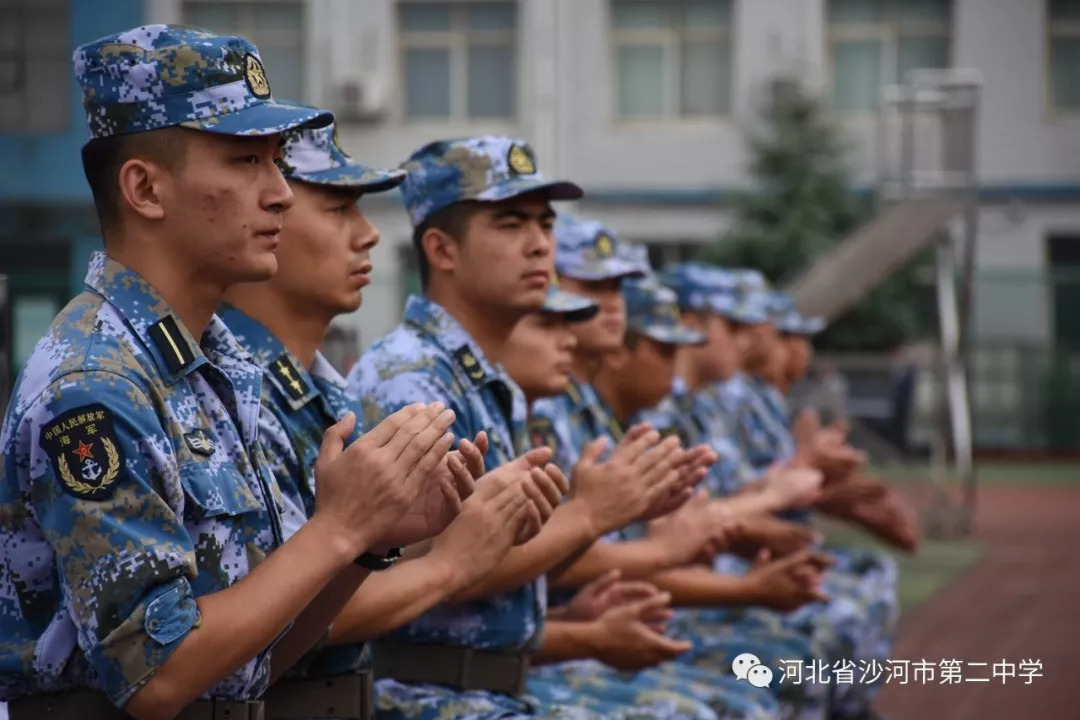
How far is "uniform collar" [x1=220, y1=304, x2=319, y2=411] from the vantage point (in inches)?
138

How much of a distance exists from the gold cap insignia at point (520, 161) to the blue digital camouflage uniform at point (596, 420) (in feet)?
2.98

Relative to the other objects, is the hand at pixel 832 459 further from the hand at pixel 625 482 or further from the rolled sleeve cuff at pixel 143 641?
the rolled sleeve cuff at pixel 143 641

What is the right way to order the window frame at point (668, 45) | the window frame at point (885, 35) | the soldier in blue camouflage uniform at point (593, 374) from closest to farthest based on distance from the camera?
the soldier in blue camouflage uniform at point (593, 374) < the window frame at point (668, 45) < the window frame at point (885, 35)

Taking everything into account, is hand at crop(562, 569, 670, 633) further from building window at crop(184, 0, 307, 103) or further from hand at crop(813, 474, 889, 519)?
building window at crop(184, 0, 307, 103)

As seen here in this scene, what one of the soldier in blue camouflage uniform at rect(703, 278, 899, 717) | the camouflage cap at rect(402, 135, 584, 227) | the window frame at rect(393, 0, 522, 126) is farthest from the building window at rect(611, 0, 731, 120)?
the camouflage cap at rect(402, 135, 584, 227)

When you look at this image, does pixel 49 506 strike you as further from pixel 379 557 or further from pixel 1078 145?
pixel 1078 145

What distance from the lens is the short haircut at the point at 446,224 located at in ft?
15.0

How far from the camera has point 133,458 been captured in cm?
257

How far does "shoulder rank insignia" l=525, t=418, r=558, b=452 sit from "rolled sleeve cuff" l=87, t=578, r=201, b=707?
2.72 metres

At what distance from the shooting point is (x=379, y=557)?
303cm

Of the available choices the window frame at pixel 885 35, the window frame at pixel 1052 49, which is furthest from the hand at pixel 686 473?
the window frame at pixel 1052 49

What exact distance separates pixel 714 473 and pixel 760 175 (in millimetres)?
16504

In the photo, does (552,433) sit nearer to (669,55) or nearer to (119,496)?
(119,496)

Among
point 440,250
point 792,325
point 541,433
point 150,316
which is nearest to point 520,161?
point 440,250
